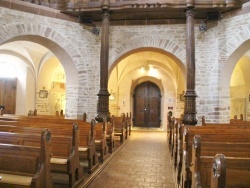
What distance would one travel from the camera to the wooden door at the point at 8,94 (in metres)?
13.5

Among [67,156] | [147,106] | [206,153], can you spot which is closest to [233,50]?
[206,153]

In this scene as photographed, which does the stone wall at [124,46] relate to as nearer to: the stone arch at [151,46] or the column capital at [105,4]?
the stone arch at [151,46]

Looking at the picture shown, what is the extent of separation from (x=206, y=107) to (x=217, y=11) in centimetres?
352

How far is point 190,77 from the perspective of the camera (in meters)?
8.51

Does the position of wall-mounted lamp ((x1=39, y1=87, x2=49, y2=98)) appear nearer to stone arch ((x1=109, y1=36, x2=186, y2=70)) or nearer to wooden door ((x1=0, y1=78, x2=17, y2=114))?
wooden door ((x1=0, y1=78, x2=17, y2=114))

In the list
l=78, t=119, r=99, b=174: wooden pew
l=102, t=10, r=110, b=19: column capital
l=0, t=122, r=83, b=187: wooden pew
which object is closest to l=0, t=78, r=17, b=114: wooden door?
l=102, t=10, r=110, b=19: column capital

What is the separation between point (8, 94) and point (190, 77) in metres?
10.1

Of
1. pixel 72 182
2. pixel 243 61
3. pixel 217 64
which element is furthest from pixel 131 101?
pixel 72 182

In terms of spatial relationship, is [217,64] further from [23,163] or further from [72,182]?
[23,163]

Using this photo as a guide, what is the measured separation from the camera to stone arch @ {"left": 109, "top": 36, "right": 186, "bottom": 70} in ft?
31.5

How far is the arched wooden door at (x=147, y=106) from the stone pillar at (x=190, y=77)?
9624 millimetres

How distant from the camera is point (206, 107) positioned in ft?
30.4

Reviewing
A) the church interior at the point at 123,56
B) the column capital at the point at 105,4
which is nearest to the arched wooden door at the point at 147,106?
the church interior at the point at 123,56

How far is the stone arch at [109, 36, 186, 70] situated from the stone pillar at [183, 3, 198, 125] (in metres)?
0.92
